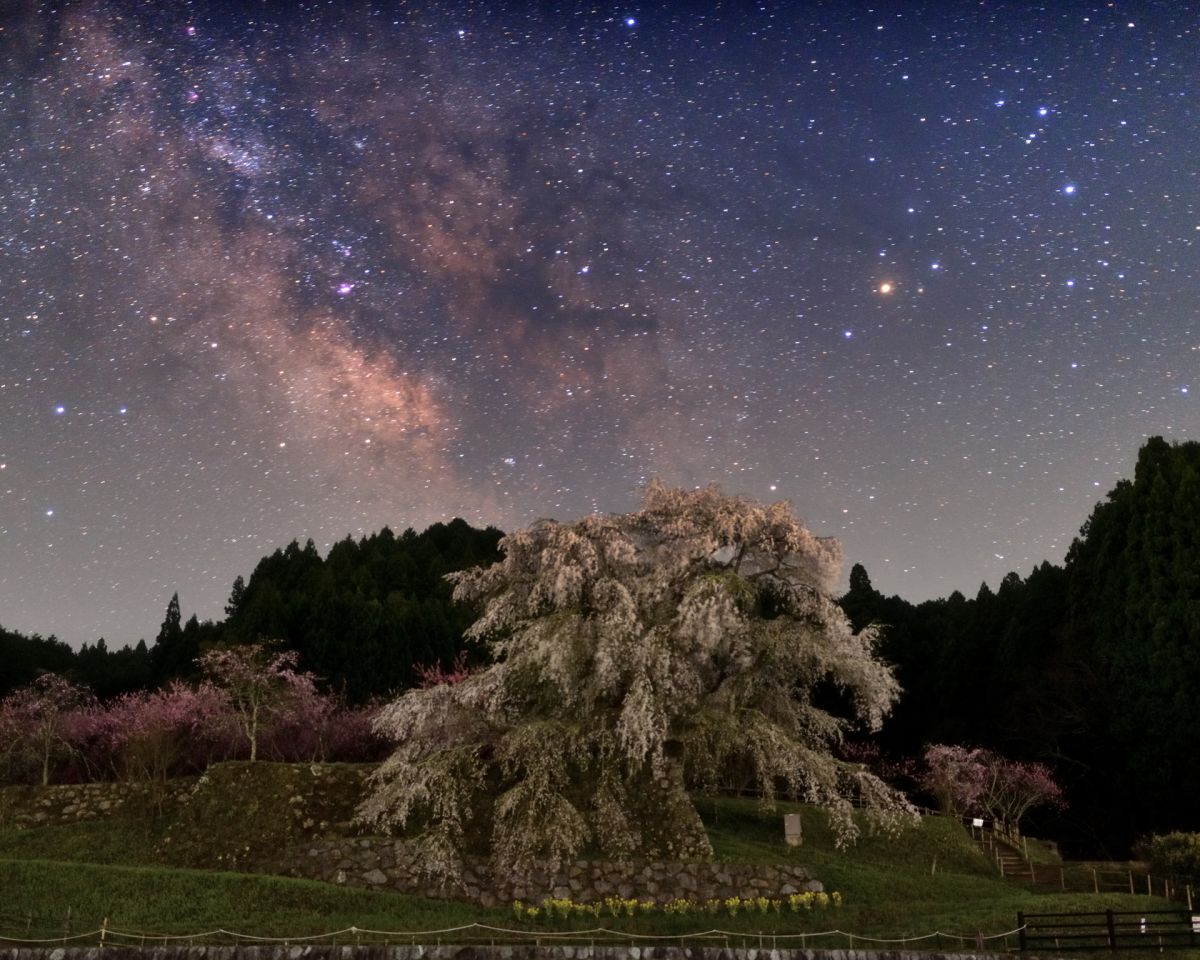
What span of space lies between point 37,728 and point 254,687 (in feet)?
36.8

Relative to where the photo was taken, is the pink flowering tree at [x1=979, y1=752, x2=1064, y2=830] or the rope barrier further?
the pink flowering tree at [x1=979, y1=752, x2=1064, y2=830]

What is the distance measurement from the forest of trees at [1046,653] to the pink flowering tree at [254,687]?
210 inches

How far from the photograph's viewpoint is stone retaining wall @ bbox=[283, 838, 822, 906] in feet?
84.4

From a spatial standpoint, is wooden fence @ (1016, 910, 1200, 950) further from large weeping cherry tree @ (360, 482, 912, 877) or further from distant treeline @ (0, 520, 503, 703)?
distant treeline @ (0, 520, 503, 703)

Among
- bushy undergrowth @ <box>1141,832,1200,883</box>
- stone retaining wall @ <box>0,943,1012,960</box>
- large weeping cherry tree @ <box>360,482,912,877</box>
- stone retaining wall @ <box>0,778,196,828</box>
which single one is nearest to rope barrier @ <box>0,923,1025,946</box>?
stone retaining wall @ <box>0,943,1012,960</box>

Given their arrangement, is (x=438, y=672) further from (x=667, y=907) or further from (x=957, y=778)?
(x=667, y=907)

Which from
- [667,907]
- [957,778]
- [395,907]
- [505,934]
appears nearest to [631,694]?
[667,907]

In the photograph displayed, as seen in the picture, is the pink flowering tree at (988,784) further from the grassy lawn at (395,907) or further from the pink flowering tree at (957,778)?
the grassy lawn at (395,907)

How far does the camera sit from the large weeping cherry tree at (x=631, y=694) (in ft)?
89.2

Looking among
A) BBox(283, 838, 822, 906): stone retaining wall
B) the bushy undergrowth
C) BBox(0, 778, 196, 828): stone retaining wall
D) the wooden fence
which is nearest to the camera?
the wooden fence

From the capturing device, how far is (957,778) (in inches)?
1837

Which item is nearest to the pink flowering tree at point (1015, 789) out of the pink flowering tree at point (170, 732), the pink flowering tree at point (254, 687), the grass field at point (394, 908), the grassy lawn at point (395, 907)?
the grass field at point (394, 908)

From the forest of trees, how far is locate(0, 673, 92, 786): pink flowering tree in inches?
272

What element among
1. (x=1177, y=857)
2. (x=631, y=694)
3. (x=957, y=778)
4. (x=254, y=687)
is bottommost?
(x=1177, y=857)
